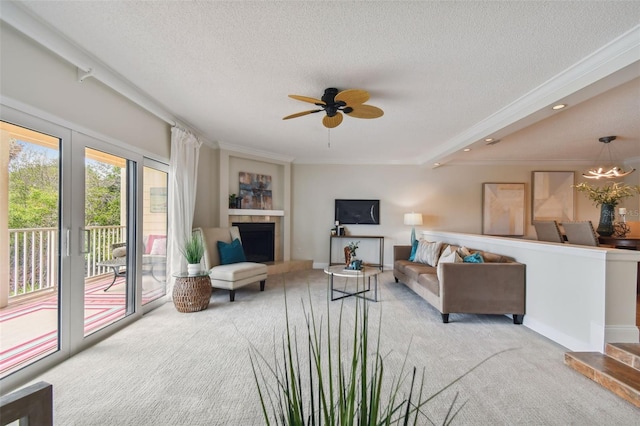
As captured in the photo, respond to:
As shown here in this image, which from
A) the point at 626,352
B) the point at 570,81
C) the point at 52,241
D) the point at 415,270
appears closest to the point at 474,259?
the point at 415,270

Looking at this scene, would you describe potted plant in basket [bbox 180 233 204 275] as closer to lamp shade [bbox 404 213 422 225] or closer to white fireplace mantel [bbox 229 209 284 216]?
white fireplace mantel [bbox 229 209 284 216]

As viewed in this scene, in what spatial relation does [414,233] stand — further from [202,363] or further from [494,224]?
[202,363]

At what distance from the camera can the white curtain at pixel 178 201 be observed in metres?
3.86

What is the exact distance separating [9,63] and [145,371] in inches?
90.8

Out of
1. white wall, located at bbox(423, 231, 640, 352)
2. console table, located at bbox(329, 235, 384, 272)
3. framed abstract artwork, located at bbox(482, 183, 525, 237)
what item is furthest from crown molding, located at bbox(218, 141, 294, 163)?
white wall, located at bbox(423, 231, 640, 352)

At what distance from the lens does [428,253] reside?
185 inches

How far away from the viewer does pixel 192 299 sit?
3.54 m

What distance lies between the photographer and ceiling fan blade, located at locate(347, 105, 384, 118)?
2.96 meters

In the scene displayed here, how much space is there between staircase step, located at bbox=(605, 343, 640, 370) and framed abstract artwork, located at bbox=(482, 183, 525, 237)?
13.3 ft

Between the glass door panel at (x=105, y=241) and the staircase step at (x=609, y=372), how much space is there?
4.13m

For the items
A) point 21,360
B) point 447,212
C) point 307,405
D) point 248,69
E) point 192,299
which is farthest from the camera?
point 447,212

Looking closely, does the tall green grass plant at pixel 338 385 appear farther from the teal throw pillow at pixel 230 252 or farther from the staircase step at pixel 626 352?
the teal throw pillow at pixel 230 252

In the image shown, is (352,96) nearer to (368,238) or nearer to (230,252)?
(230,252)

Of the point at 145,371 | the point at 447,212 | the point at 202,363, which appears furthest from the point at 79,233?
the point at 447,212
